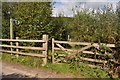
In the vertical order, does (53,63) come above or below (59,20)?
below

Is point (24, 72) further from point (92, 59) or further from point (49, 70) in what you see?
point (92, 59)

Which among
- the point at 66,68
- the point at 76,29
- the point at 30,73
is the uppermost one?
the point at 76,29

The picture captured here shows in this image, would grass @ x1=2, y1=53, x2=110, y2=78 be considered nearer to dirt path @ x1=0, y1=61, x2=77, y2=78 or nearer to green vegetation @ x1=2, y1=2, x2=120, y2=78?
green vegetation @ x1=2, y1=2, x2=120, y2=78

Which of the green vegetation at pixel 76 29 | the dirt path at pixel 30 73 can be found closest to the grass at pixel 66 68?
the green vegetation at pixel 76 29

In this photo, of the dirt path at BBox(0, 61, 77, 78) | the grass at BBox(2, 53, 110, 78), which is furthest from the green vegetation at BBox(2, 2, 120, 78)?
the dirt path at BBox(0, 61, 77, 78)

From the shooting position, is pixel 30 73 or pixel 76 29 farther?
pixel 76 29

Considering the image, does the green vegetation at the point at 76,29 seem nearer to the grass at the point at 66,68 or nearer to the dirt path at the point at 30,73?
the grass at the point at 66,68

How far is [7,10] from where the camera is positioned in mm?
11898

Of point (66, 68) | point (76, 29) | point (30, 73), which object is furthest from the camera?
point (76, 29)

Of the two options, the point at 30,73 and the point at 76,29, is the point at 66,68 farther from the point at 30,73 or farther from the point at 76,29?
the point at 76,29

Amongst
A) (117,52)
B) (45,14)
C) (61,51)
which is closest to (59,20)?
(45,14)

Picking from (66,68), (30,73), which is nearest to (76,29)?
(66,68)

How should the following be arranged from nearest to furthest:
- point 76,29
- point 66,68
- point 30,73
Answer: point 30,73
point 66,68
point 76,29

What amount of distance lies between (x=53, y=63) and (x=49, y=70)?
0.65 metres
